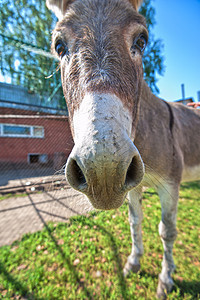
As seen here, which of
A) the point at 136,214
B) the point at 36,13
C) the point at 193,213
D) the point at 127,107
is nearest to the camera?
the point at 127,107

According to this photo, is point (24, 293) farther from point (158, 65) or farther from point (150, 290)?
point (158, 65)

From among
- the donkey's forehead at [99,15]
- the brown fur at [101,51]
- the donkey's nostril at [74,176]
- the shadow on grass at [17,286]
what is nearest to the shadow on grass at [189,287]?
the shadow on grass at [17,286]

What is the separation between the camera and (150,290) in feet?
6.55

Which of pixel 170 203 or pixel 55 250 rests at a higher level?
pixel 170 203

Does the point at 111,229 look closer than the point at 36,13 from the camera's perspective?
Yes

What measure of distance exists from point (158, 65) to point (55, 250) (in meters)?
17.1

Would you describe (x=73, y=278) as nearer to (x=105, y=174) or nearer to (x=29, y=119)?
(x=105, y=174)

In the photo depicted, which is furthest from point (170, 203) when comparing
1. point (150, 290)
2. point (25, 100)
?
point (25, 100)

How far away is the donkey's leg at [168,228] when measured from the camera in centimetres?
192

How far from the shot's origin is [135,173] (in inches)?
31.2

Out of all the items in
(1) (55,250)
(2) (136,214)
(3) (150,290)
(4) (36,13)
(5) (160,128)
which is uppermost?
(4) (36,13)

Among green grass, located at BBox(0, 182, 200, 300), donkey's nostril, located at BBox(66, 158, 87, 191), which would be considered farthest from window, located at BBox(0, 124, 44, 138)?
donkey's nostril, located at BBox(66, 158, 87, 191)

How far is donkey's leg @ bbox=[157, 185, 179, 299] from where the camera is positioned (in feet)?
6.30

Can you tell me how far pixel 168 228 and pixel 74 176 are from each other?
1887 millimetres
